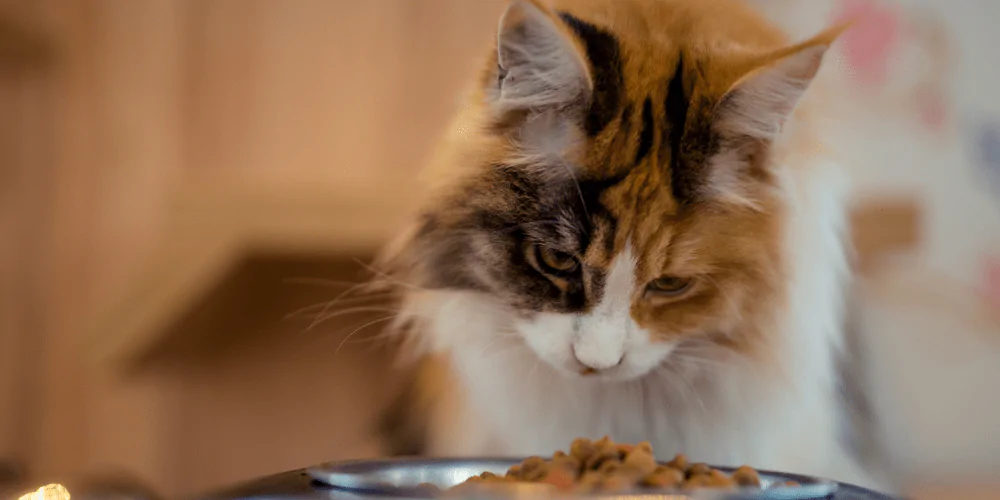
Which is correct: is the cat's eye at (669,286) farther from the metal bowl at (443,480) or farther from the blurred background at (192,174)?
the blurred background at (192,174)

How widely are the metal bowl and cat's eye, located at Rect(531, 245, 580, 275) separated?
226mm

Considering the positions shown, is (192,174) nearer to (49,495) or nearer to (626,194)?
(49,495)

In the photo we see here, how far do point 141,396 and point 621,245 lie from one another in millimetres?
1204

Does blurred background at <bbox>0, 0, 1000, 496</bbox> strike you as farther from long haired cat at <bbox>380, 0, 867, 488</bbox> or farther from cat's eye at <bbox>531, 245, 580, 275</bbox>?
cat's eye at <bbox>531, 245, 580, 275</bbox>

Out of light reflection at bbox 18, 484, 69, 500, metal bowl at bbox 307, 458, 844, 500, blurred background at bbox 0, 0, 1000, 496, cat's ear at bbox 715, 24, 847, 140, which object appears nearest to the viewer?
metal bowl at bbox 307, 458, 844, 500

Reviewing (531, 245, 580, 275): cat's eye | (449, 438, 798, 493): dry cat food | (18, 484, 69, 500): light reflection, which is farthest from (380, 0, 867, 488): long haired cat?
(18, 484, 69, 500): light reflection

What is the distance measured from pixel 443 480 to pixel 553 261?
0.90ft

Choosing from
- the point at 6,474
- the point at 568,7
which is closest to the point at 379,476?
the point at 568,7

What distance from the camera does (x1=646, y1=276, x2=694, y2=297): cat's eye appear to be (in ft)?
2.82

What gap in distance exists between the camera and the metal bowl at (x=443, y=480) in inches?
17.8

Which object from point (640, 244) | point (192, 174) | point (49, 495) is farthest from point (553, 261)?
point (192, 174)

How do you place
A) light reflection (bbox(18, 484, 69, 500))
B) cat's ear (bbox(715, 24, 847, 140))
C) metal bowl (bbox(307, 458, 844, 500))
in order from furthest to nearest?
light reflection (bbox(18, 484, 69, 500))
cat's ear (bbox(715, 24, 847, 140))
metal bowl (bbox(307, 458, 844, 500))

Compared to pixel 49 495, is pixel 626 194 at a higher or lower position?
higher

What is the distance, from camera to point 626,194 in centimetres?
84
